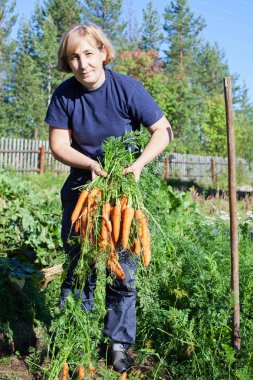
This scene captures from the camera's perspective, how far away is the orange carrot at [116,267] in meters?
2.73

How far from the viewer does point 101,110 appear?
2.91m

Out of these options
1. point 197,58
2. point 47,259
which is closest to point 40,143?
point 47,259

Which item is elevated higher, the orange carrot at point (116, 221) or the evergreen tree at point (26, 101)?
the evergreen tree at point (26, 101)

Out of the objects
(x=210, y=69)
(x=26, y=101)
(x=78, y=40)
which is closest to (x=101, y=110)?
(x=78, y=40)

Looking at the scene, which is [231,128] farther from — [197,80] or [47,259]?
[197,80]

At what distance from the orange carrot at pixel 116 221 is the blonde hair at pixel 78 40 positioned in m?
0.89

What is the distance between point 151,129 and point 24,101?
3135cm

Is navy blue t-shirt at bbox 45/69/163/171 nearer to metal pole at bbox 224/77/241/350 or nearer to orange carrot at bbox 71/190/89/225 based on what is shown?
orange carrot at bbox 71/190/89/225

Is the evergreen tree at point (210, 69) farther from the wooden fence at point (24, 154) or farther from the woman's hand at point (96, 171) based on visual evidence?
the woman's hand at point (96, 171)

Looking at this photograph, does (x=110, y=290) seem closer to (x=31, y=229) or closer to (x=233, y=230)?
(x=233, y=230)

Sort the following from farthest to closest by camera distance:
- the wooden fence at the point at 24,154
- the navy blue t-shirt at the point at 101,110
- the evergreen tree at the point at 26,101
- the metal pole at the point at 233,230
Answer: the evergreen tree at the point at 26,101
the wooden fence at the point at 24,154
the metal pole at the point at 233,230
the navy blue t-shirt at the point at 101,110

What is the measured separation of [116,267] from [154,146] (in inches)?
27.2

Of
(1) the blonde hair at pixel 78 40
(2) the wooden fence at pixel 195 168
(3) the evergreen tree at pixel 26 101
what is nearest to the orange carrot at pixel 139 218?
(1) the blonde hair at pixel 78 40

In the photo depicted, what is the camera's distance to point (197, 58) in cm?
4709
